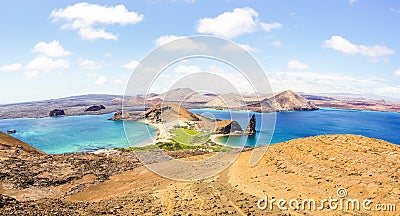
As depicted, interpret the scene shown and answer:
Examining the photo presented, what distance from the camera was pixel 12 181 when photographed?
17.8 m

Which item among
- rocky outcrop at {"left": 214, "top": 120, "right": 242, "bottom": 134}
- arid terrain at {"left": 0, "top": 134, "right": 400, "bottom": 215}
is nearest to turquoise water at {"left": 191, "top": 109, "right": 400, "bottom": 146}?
rocky outcrop at {"left": 214, "top": 120, "right": 242, "bottom": 134}

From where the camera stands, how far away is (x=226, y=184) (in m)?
14.7

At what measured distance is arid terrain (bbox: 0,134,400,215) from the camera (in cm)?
1111

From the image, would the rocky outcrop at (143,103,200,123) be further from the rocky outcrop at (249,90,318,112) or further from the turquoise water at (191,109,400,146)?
the rocky outcrop at (249,90,318,112)

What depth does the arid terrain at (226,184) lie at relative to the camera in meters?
11.1

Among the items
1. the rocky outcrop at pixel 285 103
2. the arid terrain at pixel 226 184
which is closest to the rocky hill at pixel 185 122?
the arid terrain at pixel 226 184

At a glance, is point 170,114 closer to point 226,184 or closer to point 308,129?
point 308,129

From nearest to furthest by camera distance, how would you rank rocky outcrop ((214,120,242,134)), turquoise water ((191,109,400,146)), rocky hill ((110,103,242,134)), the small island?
the small island
turquoise water ((191,109,400,146))
rocky outcrop ((214,120,242,134))
rocky hill ((110,103,242,134))

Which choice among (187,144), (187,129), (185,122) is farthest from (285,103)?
(187,144)

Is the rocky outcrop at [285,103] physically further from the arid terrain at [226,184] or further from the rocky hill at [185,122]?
the arid terrain at [226,184]

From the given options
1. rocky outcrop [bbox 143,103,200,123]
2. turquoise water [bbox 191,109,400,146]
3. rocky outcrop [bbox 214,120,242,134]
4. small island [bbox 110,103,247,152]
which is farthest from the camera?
rocky outcrop [bbox 143,103,200,123]

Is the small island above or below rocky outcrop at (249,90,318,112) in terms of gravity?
below

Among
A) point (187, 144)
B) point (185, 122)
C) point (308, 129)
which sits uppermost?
point (185, 122)

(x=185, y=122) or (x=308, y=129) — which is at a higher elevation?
(x=185, y=122)
